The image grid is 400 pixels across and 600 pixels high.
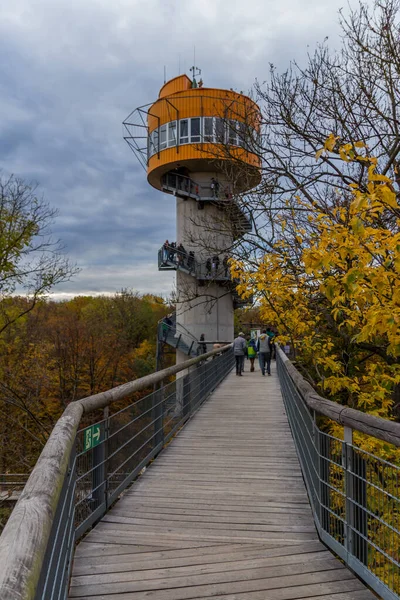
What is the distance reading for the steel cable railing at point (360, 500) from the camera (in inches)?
111

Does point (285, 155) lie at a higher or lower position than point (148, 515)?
higher

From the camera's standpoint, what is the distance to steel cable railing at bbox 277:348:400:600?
2.81m

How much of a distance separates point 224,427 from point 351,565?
5.73 meters

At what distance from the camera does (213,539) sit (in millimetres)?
4031

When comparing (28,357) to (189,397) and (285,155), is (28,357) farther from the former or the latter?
(285,155)

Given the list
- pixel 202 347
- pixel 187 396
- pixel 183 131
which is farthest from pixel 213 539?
pixel 183 131

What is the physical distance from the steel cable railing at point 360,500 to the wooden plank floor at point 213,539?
0.49 feet

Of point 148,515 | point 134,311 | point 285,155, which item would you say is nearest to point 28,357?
point 285,155

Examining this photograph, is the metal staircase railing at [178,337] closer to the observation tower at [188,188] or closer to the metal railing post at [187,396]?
the observation tower at [188,188]

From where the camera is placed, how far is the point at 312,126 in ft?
29.1

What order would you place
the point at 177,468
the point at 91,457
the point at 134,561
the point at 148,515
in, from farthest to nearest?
the point at 177,468 → the point at 148,515 → the point at 91,457 → the point at 134,561

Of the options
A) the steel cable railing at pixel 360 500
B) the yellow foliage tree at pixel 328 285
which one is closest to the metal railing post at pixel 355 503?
the steel cable railing at pixel 360 500

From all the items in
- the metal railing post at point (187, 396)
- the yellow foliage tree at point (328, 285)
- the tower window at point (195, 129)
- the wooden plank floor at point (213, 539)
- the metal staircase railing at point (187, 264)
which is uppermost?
the tower window at point (195, 129)

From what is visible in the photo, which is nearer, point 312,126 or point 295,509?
point 295,509
